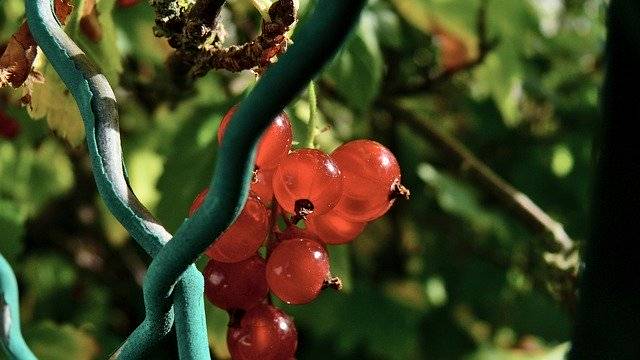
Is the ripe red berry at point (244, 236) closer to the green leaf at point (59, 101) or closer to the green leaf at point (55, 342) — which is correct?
the green leaf at point (59, 101)

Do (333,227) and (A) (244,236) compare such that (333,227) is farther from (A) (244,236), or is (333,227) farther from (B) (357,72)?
(B) (357,72)

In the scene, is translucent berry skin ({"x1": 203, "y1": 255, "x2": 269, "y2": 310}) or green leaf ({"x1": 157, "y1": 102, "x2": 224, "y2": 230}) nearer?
translucent berry skin ({"x1": 203, "y1": 255, "x2": 269, "y2": 310})

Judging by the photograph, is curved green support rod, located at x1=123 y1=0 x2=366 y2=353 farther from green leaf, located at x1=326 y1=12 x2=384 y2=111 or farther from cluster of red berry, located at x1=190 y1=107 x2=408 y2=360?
green leaf, located at x1=326 y1=12 x2=384 y2=111

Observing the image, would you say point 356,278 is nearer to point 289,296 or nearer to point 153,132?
point 153,132

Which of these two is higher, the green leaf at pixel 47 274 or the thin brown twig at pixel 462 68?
the thin brown twig at pixel 462 68

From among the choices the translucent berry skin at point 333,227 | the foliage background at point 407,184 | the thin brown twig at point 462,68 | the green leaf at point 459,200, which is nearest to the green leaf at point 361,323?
the foliage background at point 407,184


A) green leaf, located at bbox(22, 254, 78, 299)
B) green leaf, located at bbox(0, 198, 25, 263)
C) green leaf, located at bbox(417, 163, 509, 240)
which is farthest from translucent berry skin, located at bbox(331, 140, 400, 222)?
green leaf, located at bbox(22, 254, 78, 299)

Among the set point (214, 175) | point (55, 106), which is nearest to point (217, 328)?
point (55, 106)
